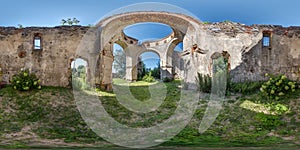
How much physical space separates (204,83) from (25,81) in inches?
276

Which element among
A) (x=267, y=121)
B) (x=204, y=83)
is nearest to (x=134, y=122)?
(x=267, y=121)

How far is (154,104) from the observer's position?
10.9 metres

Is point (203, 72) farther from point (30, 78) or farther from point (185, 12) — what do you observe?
point (30, 78)

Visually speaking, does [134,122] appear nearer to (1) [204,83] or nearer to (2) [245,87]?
(1) [204,83]

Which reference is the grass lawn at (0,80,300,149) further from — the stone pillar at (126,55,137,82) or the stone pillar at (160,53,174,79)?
the stone pillar at (160,53,174,79)

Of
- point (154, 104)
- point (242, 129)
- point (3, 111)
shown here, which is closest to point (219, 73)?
point (154, 104)

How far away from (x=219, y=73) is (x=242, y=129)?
12.9 ft

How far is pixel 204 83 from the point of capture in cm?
1162

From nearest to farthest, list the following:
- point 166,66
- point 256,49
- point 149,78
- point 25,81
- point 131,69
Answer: point 25,81, point 256,49, point 149,78, point 131,69, point 166,66

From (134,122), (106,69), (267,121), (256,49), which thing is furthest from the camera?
(106,69)

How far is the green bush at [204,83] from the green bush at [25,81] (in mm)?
6327

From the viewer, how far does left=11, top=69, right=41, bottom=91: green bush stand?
36.5 ft

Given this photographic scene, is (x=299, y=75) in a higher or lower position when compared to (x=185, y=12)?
lower

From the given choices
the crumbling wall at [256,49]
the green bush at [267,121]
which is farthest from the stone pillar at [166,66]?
the green bush at [267,121]
